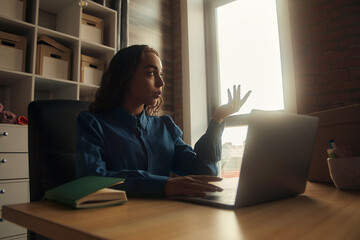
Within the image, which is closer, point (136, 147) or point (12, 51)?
point (136, 147)

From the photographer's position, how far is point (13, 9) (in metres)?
1.95

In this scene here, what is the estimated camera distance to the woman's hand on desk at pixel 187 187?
2.42ft

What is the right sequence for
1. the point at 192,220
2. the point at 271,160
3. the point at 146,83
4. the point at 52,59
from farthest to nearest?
1. the point at 52,59
2. the point at 146,83
3. the point at 271,160
4. the point at 192,220

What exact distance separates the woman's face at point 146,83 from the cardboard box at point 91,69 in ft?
3.84

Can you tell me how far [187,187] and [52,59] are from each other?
1.84m

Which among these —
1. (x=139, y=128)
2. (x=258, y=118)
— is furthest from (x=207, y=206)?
(x=139, y=128)

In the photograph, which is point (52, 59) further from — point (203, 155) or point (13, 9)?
point (203, 155)

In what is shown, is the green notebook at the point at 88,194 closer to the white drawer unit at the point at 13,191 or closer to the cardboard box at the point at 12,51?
the white drawer unit at the point at 13,191

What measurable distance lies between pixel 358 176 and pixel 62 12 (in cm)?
252

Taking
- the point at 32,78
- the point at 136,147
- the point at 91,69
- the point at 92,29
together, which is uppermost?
the point at 92,29

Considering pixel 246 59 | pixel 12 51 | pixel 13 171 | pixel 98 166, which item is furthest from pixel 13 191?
pixel 246 59

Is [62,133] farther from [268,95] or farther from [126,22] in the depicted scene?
[268,95]

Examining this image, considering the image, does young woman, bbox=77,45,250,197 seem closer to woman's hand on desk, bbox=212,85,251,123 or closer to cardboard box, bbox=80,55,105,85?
woman's hand on desk, bbox=212,85,251,123

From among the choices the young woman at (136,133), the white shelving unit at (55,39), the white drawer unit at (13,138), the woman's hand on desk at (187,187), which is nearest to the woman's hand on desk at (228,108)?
the young woman at (136,133)
